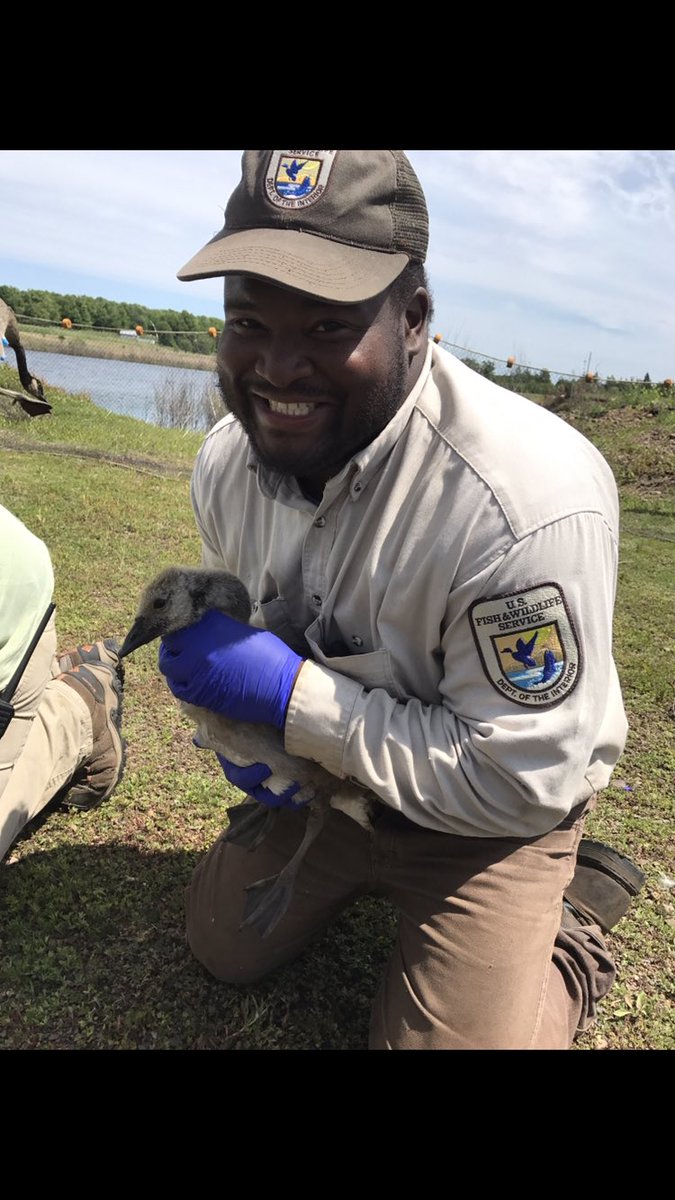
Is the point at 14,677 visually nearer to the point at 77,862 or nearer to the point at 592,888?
the point at 77,862

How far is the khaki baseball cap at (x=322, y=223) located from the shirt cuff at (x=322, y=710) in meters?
1.10

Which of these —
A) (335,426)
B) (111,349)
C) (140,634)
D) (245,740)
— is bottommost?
(111,349)

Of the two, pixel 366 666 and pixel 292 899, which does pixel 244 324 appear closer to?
pixel 366 666

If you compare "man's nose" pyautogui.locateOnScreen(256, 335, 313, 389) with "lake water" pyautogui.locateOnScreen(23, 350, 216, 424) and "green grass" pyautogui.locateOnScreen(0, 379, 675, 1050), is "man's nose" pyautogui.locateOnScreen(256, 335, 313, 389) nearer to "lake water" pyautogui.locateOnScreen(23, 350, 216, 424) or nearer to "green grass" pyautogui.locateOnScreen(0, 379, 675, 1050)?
"green grass" pyautogui.locateOnScreen(0, 379, 675, 1050)

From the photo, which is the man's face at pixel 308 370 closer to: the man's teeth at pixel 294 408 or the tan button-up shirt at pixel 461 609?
the man's teeth at pixel 294 408

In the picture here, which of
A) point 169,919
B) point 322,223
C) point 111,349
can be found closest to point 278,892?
point 169,919

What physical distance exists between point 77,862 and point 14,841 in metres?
0.30

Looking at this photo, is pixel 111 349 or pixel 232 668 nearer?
pixel 232 668

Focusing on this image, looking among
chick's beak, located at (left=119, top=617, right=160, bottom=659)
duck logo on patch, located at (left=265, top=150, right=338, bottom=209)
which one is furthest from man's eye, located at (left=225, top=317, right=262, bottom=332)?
chick's beak, located at (left=119, top=617, right=160, bottom=659)

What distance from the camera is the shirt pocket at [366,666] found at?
8.07 feet

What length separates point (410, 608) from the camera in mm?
2346

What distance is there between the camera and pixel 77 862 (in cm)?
330

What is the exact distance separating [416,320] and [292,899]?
2.05 m
